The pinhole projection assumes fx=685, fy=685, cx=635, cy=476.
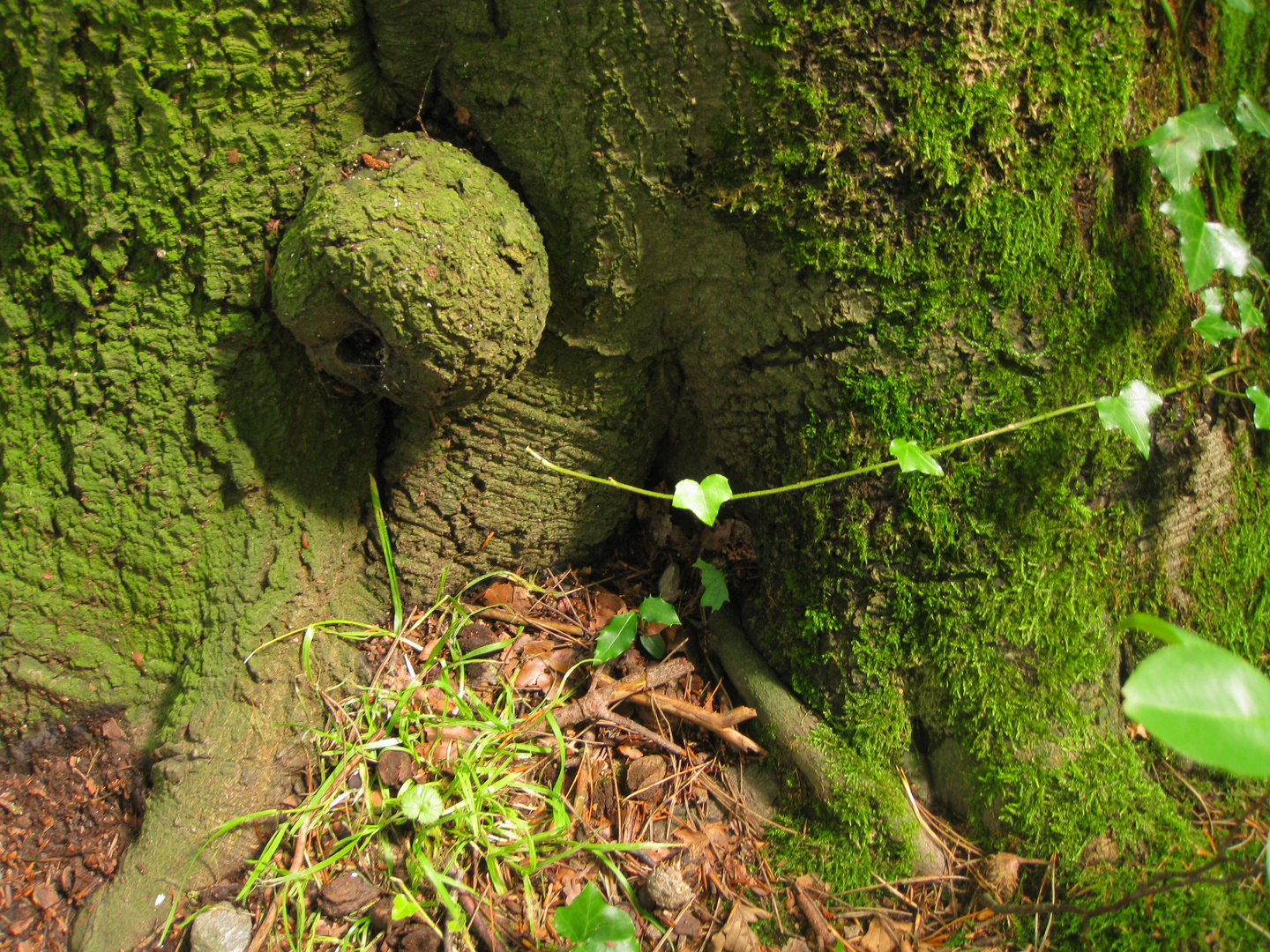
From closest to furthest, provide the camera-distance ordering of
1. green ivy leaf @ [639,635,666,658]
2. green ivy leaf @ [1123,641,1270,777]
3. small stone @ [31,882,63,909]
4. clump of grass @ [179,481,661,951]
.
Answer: green ivy leaf @ [1123,641,1270,777]
clump of grass @ [179,481,661,951]
small stone @ [31,882,63,909]
green ivy leaf @ [639,635,666,658]

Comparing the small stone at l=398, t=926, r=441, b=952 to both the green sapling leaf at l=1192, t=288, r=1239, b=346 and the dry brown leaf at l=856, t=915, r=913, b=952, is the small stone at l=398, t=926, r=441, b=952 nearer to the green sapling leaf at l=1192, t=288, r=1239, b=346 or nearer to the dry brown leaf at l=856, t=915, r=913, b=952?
the dry brown leaf at l=856, t=915, r=913, b=952

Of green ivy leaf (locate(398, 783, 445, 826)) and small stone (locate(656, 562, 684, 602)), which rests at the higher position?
small stone (locate(656, 562, 684, 602))

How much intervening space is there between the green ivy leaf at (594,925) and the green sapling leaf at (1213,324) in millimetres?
1856

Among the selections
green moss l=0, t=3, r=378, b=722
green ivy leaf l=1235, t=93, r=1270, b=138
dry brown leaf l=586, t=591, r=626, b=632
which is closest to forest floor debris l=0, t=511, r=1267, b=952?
dry brown leaf l=586, t=591, r=626, b=632

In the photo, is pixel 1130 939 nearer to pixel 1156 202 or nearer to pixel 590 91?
pixel 1156 202

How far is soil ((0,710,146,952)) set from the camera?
1802 mm

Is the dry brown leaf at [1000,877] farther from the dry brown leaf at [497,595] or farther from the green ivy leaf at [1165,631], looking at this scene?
the dry brown leaf at [497,595]

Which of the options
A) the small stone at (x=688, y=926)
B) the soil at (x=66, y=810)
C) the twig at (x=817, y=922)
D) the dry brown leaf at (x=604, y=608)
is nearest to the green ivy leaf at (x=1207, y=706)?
the twig at (x=817, y=922)

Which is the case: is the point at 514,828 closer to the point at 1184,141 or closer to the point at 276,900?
the point at 276,900

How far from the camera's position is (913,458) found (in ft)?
4.94

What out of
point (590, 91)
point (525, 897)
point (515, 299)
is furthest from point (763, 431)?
point (525, 897)

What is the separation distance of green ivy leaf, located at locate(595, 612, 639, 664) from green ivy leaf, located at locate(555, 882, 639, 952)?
63 cm

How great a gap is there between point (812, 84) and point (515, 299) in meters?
0.79

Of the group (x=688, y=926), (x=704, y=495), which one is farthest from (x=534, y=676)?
(x=704, y=495)
